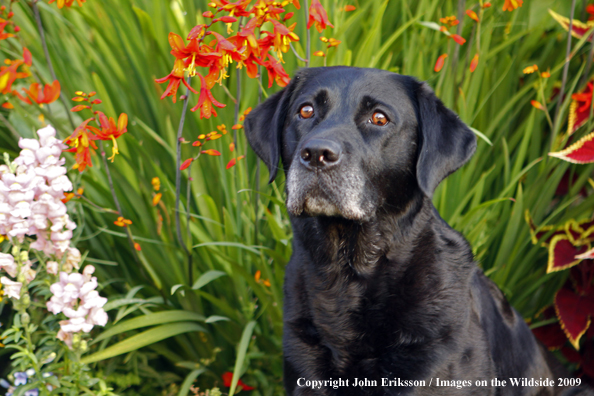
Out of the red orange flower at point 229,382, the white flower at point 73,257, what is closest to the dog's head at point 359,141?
the white flower at point 73,257

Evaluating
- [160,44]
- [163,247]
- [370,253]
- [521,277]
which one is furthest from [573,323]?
[160,44]

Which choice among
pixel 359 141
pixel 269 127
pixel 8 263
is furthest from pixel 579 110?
pixel 8 263

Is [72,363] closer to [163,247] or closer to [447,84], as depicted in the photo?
[163,247]

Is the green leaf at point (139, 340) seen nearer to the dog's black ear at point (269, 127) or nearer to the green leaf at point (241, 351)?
the green leaf at point (241, 351)

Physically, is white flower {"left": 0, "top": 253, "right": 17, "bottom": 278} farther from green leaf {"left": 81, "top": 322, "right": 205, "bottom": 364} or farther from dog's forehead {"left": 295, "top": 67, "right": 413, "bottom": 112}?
dog's forehead {"left": 295, "top": 67, "right": 413, "bottom": 112}

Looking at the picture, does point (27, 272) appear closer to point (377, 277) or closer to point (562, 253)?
point (377, 277)

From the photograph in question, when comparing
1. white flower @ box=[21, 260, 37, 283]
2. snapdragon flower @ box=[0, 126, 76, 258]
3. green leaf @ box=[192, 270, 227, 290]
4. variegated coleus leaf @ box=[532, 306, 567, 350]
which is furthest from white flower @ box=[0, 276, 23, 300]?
variegated coleus leaf @ box=[532, 306, 567, 350]

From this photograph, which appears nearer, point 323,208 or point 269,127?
point 323,208

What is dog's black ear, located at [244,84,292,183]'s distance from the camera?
2.30 metres

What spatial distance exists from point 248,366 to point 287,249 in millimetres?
573

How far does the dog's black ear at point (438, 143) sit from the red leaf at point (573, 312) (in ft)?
3.64

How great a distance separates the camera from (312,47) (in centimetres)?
296

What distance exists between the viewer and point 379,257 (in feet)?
6.89

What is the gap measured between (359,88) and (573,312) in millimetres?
1517
